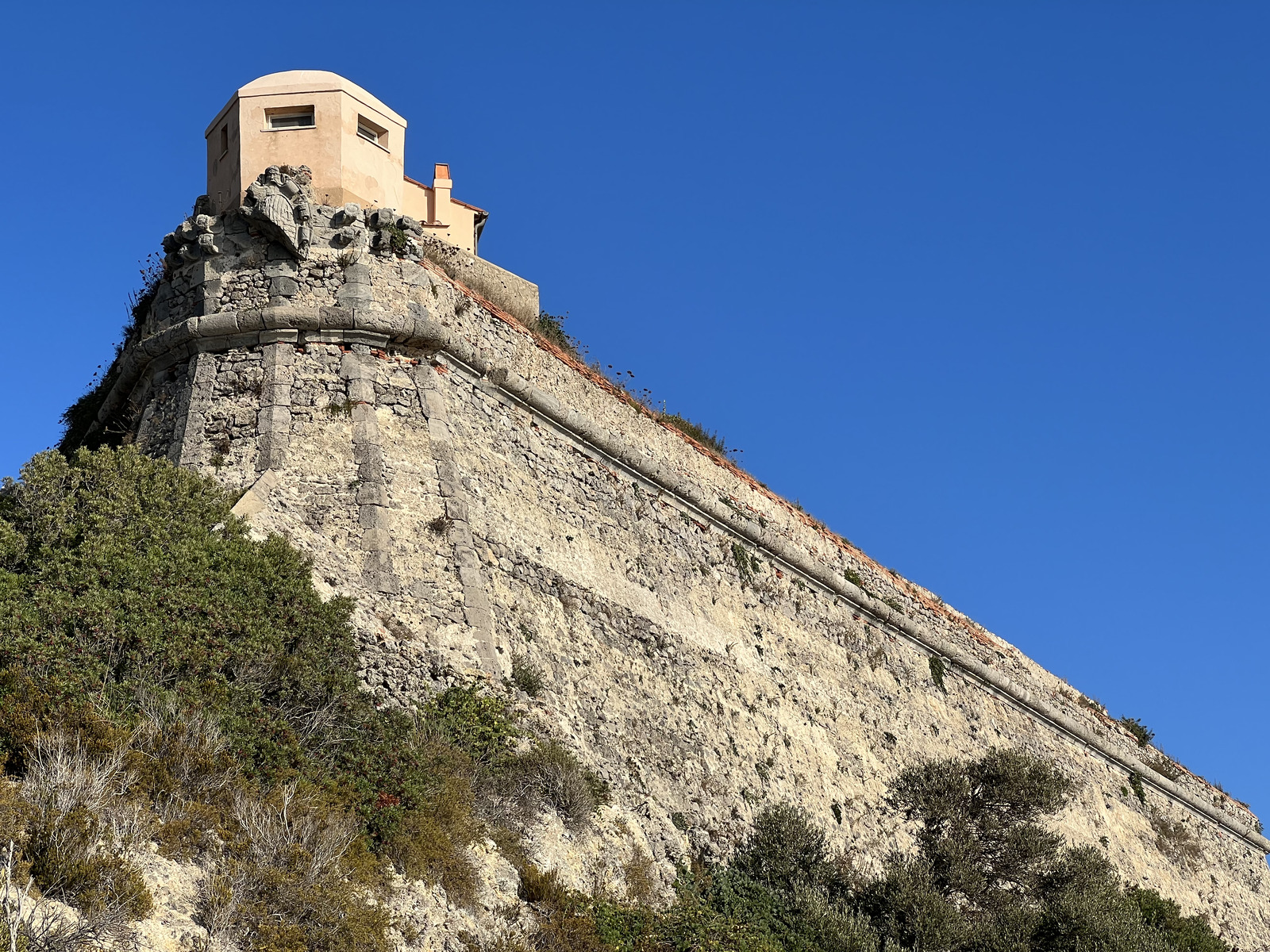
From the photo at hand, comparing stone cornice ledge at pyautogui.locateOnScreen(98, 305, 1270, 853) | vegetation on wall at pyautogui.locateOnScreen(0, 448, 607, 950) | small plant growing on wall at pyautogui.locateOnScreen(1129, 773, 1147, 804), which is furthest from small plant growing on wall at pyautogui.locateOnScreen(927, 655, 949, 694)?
vegetation on wall at pyautogui.locateOnScreen(0, 448, 607, 950)

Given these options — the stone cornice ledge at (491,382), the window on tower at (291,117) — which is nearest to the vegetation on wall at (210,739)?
the stone cornice ledge at (491,382)

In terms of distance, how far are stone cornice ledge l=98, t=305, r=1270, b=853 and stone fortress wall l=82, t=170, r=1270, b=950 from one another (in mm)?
24

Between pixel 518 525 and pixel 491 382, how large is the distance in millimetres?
1532

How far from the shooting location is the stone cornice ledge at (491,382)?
1211 cm

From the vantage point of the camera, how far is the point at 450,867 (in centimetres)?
812

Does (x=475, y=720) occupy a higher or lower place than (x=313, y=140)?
lower

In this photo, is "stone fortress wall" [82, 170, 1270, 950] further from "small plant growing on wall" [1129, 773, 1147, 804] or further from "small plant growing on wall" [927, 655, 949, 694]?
"small plant growing on wall" [1129, 773, 1147, 804]

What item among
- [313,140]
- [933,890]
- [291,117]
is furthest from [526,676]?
[291,117]

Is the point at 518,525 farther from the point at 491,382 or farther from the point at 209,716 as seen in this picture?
the point at 209,716

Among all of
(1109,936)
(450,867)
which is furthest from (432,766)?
(1109,936)

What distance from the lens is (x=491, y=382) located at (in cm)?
1321

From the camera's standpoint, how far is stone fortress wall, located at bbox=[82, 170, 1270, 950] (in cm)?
1091

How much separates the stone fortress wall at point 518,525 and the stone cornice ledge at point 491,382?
0.02 metres

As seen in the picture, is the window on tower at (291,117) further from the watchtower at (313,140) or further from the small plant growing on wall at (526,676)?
the small plant growing on wall at (526,676)
